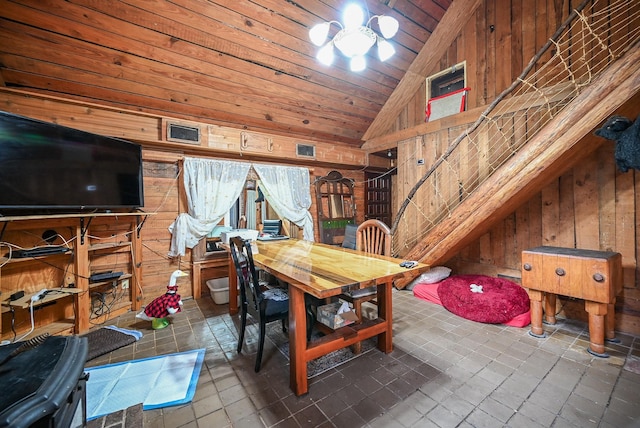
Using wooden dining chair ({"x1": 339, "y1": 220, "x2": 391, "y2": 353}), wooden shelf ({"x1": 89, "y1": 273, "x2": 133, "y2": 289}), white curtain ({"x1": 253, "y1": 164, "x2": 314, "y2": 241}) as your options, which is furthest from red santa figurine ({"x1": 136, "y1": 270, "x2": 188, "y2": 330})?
white curtain ({"x1": 253, "y1": 164, "x2": 314, "y2": 241})

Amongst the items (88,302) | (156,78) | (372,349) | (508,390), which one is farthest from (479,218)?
(88,302)

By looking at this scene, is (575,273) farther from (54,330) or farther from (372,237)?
(54,330)

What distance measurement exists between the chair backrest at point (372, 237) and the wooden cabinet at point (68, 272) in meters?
2.57

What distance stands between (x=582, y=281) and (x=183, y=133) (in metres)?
4.17

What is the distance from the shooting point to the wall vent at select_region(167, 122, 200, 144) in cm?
307

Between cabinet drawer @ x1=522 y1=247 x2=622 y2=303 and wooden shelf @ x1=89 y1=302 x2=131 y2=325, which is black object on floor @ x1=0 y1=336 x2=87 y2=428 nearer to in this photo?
wooden shelf @ x1=89 y1=302 x2=131 y2=325

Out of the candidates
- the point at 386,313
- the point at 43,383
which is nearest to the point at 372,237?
the point at 386,313

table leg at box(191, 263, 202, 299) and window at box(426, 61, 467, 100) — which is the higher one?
window at box(426, 61, 467, 100)

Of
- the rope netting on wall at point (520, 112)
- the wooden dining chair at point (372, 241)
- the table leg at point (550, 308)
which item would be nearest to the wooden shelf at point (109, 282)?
the wooden dining chair at point (372, 241)

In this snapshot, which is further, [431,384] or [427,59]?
[427,59]

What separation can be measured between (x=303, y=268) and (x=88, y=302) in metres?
2.37

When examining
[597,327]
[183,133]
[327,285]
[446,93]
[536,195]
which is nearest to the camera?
[327,285]

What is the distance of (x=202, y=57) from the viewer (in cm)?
279

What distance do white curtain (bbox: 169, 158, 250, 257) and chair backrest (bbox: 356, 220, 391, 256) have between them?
1978mm
